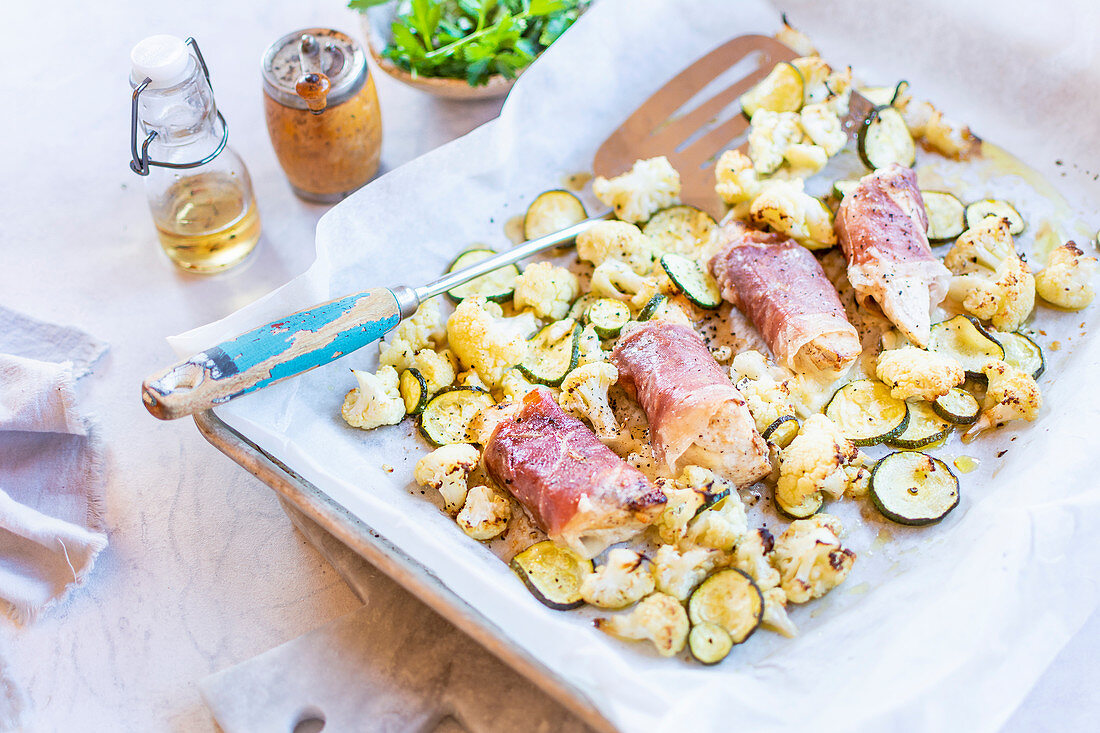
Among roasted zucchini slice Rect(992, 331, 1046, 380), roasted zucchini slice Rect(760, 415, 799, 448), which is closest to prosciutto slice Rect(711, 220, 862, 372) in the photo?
roasted zucchini slice Rect(760, 415, 799, 448)

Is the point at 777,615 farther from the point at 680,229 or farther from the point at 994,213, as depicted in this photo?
the point at 994,213

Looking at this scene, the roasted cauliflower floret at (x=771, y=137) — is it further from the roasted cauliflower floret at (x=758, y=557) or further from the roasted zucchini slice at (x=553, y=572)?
Answer: the roasted zucchini slice at (x=553, y=572)

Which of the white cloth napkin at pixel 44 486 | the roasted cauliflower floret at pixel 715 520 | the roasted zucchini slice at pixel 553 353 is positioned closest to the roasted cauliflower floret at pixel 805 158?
the roasted zucchini slice at pixel 553 353

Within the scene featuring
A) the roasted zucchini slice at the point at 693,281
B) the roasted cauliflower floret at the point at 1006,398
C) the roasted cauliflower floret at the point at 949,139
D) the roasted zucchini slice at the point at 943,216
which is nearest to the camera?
the roasted cauliflower floret at the point at 1006,398

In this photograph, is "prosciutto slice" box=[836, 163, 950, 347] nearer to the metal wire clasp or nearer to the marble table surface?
the marble table surface

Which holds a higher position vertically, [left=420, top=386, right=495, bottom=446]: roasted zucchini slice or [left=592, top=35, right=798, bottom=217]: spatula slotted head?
[left=592, top=35, right=798, bottom=217]: spatula slotted head
